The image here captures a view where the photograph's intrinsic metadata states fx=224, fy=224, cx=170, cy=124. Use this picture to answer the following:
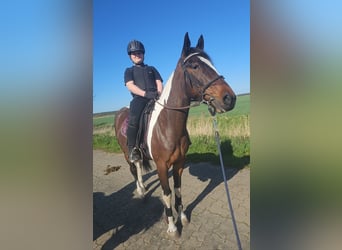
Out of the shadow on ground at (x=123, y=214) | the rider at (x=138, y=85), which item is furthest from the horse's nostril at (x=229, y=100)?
the shadow on ground at (x=123, y=214)

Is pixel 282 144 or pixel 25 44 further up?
pixel 25 44

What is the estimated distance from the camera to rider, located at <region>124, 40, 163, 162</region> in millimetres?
2559

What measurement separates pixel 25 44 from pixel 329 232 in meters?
1.23

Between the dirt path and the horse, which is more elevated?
the horse

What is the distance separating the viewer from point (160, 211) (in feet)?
9.09

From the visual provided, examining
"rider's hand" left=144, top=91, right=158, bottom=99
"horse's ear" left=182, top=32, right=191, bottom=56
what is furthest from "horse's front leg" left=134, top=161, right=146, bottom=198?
"horse's ear" left=182, top=32, right=191, bottom=56

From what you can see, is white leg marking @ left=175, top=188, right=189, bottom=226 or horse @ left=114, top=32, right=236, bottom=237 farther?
white leg marking @ left=175, top=188, right=189, bottom=226

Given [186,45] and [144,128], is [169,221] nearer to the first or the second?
[144,128]

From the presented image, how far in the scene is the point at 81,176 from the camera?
90 cm

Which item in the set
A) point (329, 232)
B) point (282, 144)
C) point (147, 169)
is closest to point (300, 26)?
point (282, 144)

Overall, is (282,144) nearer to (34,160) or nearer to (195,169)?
(34,160)

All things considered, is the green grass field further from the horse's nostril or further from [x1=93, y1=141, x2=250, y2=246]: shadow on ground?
the horse's nostril

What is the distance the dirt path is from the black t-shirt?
3.02 ft

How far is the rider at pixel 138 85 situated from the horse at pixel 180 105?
19cm
